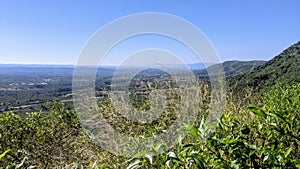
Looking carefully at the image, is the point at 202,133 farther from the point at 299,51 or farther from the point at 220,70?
the point at 299,51

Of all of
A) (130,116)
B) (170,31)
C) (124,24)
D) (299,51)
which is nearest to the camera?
(124,24)

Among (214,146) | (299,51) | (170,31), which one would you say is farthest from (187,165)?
(299,51)

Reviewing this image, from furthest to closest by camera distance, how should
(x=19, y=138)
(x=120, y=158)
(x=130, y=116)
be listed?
(x=19, y=138), (x=130, y=116), (x=120, y=158)

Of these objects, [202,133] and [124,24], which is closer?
[202,133]

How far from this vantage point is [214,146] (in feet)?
3.21

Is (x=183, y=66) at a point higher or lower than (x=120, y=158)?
higher

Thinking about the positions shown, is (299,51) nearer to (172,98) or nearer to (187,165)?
(172,98)

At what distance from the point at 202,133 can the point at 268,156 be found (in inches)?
7.7

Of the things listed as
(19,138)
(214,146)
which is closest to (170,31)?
(214,146)

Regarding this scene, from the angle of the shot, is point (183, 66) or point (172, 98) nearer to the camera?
point (183, 66)

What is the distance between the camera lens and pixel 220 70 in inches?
152

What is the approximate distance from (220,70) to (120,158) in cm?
157

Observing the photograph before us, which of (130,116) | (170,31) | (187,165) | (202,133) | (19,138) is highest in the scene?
(170,31)

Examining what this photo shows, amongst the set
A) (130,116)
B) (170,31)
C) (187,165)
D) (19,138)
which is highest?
(170,31)
